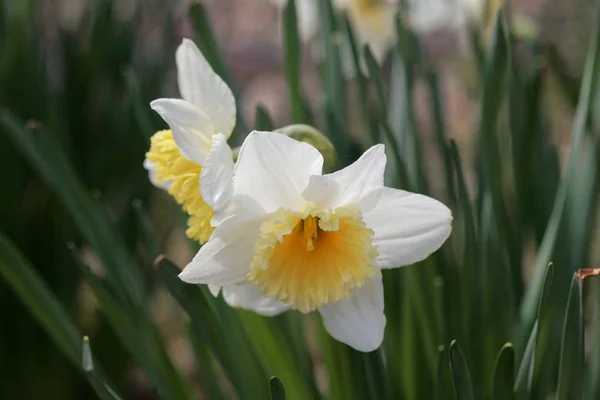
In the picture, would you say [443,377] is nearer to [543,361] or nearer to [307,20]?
[543,361]

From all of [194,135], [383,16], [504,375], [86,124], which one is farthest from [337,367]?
[86,124]

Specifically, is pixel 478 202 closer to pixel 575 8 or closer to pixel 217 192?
pixel 217 192

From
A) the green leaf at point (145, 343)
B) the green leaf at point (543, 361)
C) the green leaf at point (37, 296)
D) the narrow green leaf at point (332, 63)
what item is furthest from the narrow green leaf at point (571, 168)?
the green leaf at point (37, 296)

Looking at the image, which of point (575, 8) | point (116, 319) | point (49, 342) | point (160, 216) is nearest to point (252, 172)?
point (116, 319)

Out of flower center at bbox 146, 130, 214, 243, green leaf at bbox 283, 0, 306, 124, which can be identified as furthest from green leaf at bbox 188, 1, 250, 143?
flower center at bbox 146, 130, 214, 243

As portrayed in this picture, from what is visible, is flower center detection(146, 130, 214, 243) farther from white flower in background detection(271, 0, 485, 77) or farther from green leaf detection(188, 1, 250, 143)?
white flower in background detection(271, 0, 485, 77)

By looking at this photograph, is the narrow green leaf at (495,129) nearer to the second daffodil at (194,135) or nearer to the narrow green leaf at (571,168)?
the narrow green leaf at (571,168)

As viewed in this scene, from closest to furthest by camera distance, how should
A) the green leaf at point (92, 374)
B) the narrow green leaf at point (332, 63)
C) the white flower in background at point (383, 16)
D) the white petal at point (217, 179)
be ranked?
the white petal at point (217, 179), the green leaf at point (92, 374), the narrow green leaf at point (332, 63), the white flower in background at point (383, 16)
